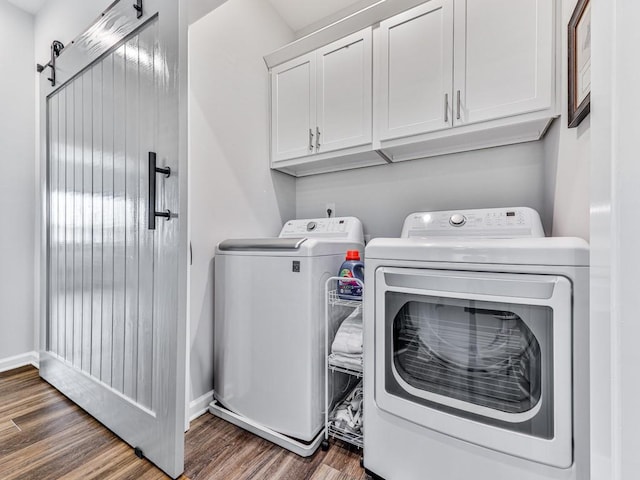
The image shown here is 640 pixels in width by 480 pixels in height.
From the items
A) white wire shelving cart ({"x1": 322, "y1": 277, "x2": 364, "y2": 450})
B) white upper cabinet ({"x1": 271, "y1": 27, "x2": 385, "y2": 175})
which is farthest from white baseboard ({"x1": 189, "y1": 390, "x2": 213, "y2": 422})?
white upper cabinet ({"x1": 271, "y1": 27, "x2": 385, "y2": 175})

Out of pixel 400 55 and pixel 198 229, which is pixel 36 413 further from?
pixel 400 55

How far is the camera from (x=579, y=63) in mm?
1041

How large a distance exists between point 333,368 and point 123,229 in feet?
3.80

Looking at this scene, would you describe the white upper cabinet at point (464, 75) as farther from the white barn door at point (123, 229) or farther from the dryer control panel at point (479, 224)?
the white barn door at point (123, 229)

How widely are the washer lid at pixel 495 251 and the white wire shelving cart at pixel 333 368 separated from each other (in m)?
0.28

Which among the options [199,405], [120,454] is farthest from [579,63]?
[120,454]

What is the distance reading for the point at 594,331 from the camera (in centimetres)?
51

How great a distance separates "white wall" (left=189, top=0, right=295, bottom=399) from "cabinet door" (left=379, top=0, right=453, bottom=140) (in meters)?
0.86

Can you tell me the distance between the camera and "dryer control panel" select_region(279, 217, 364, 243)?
1.85 meters

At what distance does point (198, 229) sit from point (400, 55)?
148cm

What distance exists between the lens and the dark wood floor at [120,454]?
1.13 metres

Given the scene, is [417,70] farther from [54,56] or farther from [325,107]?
[54,56]

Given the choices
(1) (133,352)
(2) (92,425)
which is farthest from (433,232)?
(2) (92,425)

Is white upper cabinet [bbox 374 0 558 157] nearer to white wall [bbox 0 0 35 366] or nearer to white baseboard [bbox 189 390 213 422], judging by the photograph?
white baseboard [bbox 189 390 213 422]
